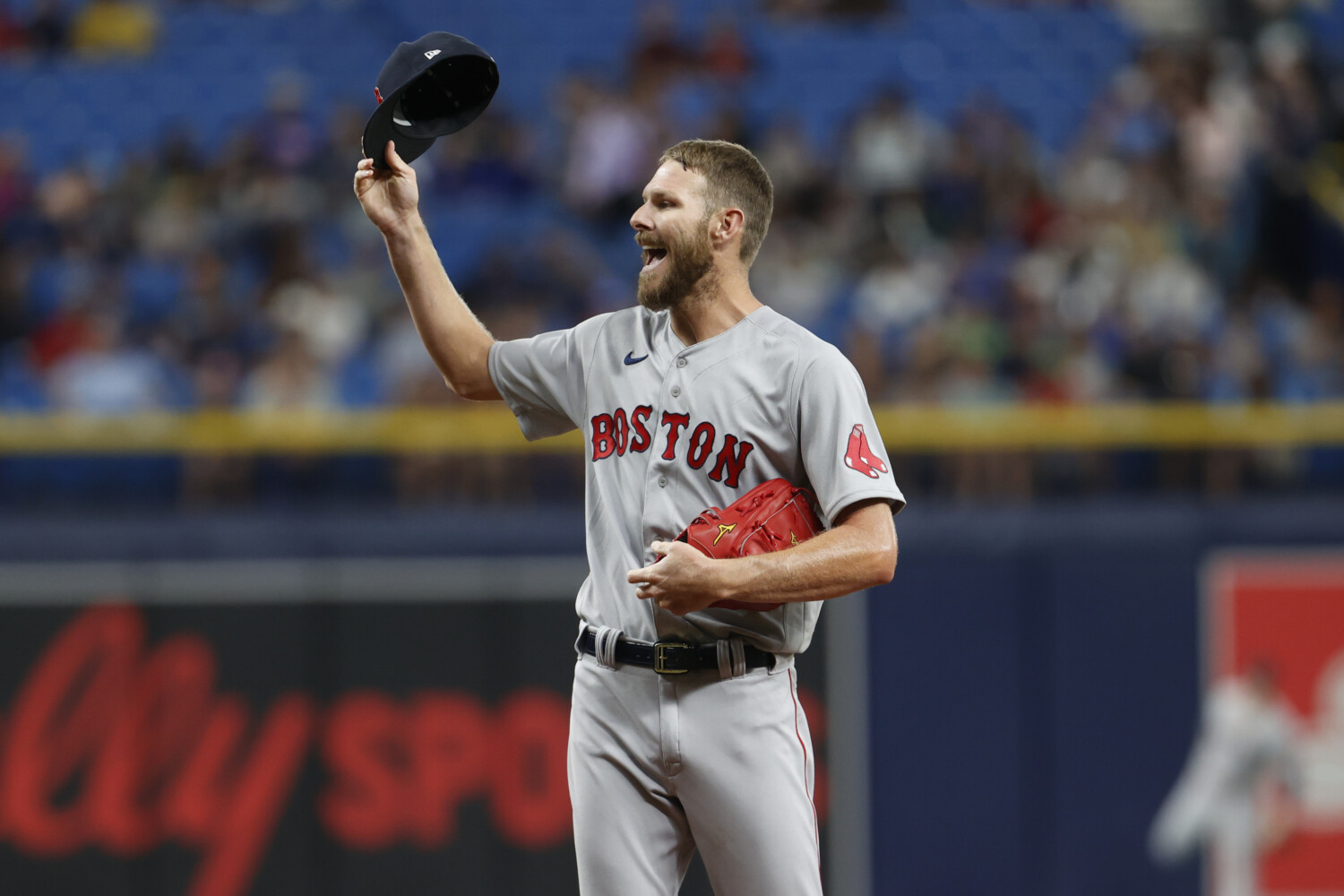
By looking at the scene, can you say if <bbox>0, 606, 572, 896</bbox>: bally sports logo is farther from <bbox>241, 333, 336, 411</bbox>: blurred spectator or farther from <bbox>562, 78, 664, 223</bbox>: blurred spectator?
<bbox>562, 78, 664, 223</bbox>: blurred spectator

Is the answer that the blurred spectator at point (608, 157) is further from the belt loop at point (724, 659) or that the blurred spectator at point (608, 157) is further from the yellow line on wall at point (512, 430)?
the belt loop at point (724, 659)

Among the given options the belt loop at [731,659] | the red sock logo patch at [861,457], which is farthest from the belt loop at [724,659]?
the red sock logo patch at [861,457]

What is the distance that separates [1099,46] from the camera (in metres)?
11.5

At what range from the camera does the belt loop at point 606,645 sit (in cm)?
316

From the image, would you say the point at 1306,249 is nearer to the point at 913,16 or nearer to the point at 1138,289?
the point at 1138,289

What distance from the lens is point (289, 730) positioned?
20.4ft

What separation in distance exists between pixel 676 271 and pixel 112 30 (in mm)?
9383

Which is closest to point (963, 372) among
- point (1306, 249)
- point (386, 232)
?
point (1306, 249)

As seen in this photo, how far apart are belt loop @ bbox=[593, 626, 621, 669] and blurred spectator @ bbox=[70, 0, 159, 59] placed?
365 inches

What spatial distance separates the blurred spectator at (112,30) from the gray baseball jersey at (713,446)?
357 inches

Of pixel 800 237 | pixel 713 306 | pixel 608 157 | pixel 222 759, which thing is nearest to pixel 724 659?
pixel 713 306

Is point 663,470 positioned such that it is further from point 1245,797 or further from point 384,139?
point 1245,797

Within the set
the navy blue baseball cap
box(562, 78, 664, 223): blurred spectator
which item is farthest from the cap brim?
box(562, 78, 664, 223): blurred spectator

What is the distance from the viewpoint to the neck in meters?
3.26
